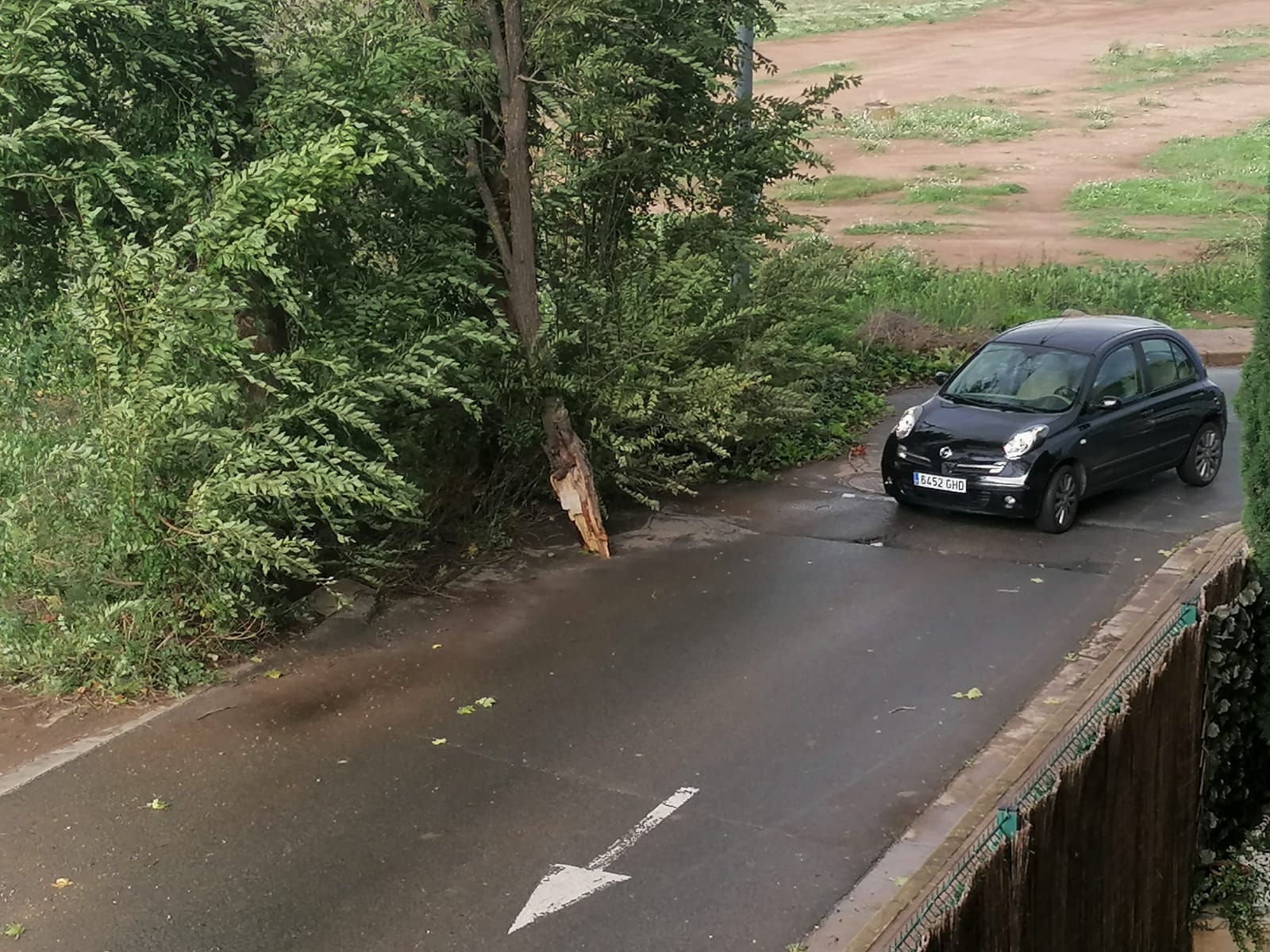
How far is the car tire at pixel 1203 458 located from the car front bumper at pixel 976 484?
7.92ft

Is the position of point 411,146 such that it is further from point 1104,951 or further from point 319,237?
point 1104,951

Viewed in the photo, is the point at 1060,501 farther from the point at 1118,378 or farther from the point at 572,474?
the point at 572,474

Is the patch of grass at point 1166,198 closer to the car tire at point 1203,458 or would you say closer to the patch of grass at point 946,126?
the patch of grass at point 946,126

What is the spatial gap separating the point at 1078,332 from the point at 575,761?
24.2 feet

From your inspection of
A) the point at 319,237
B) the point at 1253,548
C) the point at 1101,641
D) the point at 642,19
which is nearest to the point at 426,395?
the point at 319,237

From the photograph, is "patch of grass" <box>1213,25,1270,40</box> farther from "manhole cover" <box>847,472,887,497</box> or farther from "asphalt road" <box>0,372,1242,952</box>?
"asphalt road" <box>0,372,1242,952</box>

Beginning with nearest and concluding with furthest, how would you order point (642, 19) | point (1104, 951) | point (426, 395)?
point (1104, 951) < point (426, 395) < point (642, 19)

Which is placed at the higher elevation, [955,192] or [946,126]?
[946,126]

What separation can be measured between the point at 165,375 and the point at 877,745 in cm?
498

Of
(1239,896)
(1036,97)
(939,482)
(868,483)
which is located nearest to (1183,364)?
(939,482)

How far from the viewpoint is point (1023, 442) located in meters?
11.3

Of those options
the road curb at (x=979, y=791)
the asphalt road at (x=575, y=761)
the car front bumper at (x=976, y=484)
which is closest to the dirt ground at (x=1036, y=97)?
the car front bumper at (x=976, y=484)

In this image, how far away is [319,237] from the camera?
31.0 ft

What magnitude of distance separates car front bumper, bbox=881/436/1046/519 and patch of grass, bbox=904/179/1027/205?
87.9ft
